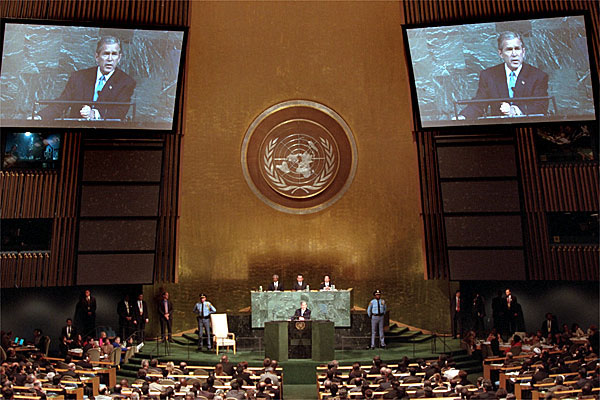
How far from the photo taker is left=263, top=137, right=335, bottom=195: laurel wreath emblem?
736 inches

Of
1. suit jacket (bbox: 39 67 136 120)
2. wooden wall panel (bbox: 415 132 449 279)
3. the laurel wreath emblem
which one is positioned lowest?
wooden wall panel (bbox: 415 132 449 279)

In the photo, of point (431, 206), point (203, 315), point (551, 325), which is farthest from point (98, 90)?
point (551, 325)

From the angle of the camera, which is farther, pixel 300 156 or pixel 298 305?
pixel 300 156

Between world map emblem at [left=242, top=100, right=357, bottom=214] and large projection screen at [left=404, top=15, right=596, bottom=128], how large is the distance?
3.90 m

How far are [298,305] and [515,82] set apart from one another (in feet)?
24.1

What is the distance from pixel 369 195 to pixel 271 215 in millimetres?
2897

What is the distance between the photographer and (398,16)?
1845cm

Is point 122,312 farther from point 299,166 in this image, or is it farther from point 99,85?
point 299,166

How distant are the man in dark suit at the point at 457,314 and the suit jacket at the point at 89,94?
9525 mm

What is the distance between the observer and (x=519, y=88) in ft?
48.2

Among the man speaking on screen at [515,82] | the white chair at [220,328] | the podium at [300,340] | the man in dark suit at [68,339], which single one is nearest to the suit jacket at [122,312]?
the man in dark suit at [68,339]

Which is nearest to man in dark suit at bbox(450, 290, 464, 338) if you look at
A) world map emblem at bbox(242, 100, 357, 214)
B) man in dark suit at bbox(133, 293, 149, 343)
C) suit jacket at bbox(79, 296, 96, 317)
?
world map emblem at bbox(242, 100, 357, 214)

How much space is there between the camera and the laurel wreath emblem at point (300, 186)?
61.3ft

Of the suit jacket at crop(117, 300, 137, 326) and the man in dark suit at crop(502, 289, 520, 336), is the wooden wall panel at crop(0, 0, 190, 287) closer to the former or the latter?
the suit jacket at crop(117, 300, 137, 326)
